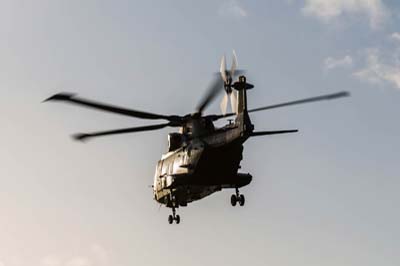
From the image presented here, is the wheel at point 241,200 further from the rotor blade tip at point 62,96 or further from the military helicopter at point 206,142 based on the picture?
the rotor blade tip at point 62,96

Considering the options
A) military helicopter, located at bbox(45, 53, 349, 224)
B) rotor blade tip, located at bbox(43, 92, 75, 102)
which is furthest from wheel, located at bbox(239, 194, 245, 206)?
rotor blade tip, located at bbox(43, 92, 75, 102)

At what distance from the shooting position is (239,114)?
45.8 meters

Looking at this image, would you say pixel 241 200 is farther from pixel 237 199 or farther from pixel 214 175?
pixel 214 175

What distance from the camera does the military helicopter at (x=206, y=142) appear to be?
4550 centimetres

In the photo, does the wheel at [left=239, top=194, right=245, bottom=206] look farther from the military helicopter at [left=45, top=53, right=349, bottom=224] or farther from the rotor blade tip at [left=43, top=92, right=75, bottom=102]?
the rotor blade tip at [left=43, top=92, right=75, bottom=102]

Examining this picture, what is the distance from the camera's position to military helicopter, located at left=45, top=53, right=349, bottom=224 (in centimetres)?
4550

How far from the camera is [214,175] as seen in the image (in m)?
48.6

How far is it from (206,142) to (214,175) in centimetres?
233

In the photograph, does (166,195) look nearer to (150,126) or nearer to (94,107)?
(150,126)

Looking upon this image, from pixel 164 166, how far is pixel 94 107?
444 inches

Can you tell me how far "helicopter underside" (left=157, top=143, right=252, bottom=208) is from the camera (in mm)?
47656

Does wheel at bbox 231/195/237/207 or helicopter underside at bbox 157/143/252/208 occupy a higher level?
helicopter underside at bbox 157/143/252/208

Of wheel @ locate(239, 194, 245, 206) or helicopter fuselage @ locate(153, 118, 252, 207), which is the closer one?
helicopter fuselage @ locate(153, 118, 252, 207)

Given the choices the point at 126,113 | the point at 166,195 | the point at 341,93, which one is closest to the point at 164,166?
the point at 166,195
